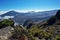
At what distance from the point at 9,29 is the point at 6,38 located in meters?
6.05

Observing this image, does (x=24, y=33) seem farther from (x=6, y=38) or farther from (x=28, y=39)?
(x=6, y=38)

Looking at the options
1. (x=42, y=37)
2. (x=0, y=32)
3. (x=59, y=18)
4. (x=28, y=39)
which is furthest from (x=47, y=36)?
(x=59, y=18)

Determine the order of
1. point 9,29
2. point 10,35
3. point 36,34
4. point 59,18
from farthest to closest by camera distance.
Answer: point 59,18 < point 36,34 < point 9,29 < point 10,35

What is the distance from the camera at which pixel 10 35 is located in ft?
130

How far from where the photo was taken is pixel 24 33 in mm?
38188

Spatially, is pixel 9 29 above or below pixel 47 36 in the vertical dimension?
above

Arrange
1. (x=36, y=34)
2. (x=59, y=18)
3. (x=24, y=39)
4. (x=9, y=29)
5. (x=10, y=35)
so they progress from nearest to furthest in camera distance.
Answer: (x=24, y=39)
(x=10, y=35)
(x=9, y=29)
(x=36, y=34)
(x=59, y=18)

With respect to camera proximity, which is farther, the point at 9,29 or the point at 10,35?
the point at 9,29

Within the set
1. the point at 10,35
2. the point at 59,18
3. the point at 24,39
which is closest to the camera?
the point at 24,39

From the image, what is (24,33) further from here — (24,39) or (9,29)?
(9,29)

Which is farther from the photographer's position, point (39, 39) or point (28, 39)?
point (39, 39)

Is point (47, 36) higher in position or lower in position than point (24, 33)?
lower

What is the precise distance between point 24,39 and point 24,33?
5.91 feet

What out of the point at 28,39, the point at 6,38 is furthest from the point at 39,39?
the point at 6,38
